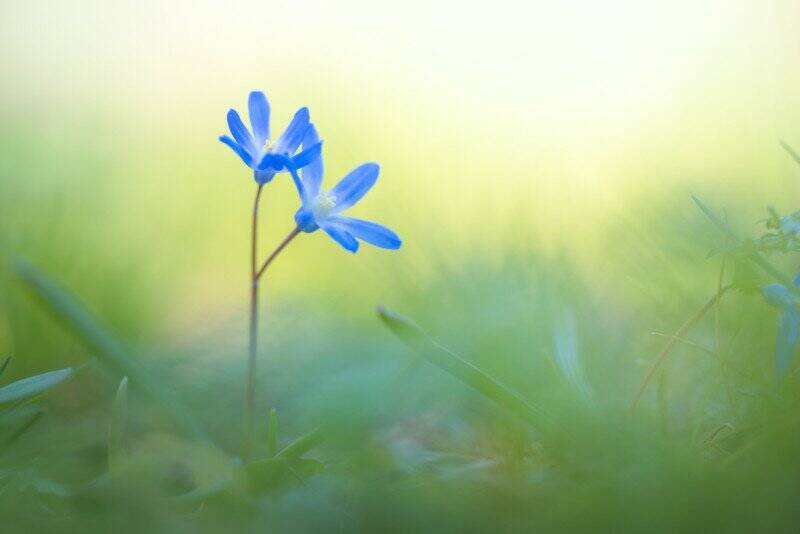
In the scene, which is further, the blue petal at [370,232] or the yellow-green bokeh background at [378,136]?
the yellow-green bokeh background at [378,136]

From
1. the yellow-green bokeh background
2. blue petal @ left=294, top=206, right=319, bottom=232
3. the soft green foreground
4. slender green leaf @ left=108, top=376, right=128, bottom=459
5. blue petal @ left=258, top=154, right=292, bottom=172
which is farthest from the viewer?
the yellow-green bokeh background

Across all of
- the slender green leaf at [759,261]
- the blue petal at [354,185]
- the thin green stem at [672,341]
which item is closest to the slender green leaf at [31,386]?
the blue petal at [354,185]

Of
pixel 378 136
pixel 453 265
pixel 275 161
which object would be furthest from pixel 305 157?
pixel 378 136

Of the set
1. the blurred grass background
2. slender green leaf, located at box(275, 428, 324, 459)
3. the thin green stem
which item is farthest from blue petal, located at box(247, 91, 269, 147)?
the thin green stem

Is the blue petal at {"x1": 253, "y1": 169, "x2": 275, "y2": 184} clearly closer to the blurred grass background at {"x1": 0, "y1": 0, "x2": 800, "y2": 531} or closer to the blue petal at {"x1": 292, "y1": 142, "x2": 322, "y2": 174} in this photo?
the blue petal at {"x1": 292, "y1": 142, "x2": 322, "y2": 174}

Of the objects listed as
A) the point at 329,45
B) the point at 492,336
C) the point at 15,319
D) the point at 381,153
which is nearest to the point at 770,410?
the point at 492,336

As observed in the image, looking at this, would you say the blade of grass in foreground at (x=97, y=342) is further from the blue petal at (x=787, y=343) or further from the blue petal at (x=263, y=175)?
the blue petal at (x=787, y=343)

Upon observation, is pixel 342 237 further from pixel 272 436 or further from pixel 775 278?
pixel 775 278
